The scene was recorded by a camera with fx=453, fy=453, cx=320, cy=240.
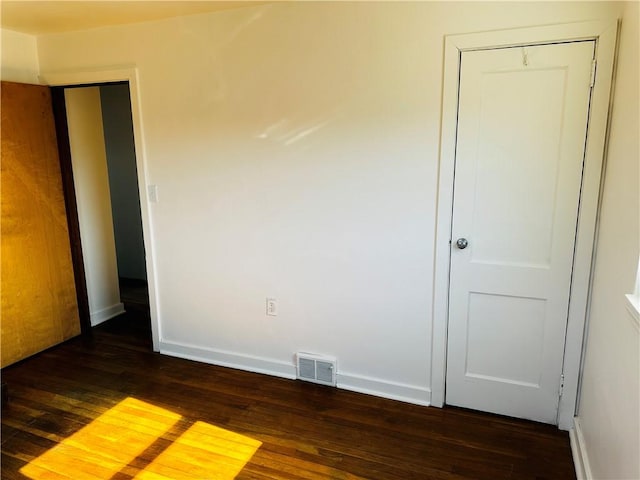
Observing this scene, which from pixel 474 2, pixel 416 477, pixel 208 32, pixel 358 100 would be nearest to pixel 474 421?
pixel 416 477

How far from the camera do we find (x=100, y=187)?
3707 millimetres

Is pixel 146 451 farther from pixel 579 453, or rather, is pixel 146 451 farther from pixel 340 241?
pixel 579 453

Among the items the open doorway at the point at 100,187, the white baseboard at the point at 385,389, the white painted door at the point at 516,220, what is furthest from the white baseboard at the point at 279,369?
the open doorway at the point at 100,187

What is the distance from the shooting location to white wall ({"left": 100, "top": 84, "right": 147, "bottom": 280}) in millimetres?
4496

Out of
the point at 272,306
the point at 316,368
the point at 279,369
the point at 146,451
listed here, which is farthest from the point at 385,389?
the point at 146,451

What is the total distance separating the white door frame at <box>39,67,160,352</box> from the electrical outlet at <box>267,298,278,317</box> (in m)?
0.90

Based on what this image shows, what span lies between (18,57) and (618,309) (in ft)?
12.3

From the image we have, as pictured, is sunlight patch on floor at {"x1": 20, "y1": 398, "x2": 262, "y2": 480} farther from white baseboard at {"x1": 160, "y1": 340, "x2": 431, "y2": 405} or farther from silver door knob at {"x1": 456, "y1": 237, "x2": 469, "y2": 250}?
silver door knob at {"x1": 456, "y1": 237, "x2": 469, "y2": 250}

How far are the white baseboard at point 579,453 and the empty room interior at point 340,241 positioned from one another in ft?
0.06

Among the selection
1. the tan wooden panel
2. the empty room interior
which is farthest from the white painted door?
the tan wooden panel

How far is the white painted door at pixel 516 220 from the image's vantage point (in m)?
2.07

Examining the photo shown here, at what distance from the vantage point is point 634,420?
1.37 metres

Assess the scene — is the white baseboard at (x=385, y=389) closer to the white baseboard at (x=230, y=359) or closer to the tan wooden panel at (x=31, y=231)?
the white baseboard at (x=230, y=359)

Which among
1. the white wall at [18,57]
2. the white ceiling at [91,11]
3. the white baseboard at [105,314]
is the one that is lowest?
the white baseboard at [105,314]
